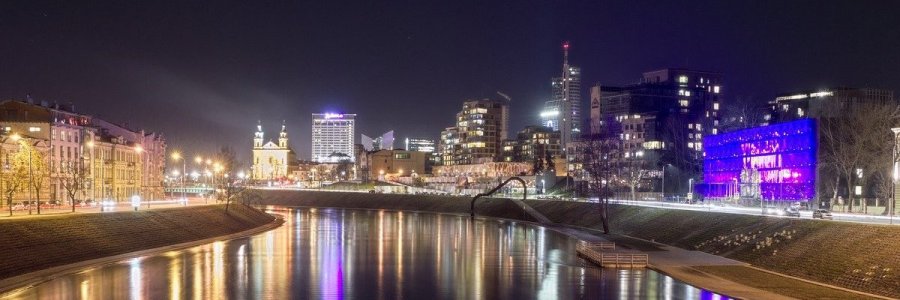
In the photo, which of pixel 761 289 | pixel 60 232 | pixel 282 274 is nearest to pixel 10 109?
pixel 60 232

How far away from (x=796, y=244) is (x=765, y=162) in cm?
5212

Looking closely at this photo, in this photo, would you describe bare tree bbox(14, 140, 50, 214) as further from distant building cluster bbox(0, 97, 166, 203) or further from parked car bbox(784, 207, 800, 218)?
parked car bbox(784, 207, 800, 218)

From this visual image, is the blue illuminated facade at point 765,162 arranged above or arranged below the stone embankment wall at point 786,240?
above

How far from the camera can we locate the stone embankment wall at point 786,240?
41.9m

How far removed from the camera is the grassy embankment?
137 feet

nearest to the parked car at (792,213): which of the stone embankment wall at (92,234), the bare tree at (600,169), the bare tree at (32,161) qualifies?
the bare tree at (600,169)

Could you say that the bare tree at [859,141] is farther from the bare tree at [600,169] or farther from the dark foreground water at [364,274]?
the dark foreground water at [364,274]

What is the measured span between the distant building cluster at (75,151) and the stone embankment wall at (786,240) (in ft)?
194

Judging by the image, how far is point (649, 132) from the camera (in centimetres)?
19150

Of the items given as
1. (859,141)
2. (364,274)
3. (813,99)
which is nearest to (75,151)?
(364,274)

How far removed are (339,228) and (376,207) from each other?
66811 mm

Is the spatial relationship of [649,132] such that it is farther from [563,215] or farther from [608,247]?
[608,247]

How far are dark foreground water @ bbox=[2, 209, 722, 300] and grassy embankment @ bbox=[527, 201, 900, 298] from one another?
7.87m

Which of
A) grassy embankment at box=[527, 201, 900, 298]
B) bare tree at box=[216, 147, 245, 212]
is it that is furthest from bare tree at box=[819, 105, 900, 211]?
bare tree at box=[216, 147, 245, 212]
